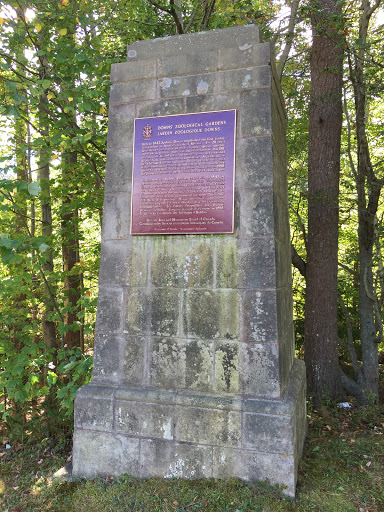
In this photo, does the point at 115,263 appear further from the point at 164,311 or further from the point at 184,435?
the point at 184,435

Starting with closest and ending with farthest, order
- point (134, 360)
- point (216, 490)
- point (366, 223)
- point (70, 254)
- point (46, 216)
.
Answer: point (216, 490)
point (134, 360)
point (46, 216)
point (366, 223)
point (70, 254)

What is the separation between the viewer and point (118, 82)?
3.55 m

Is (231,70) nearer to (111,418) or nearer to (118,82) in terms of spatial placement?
A: (118,82)

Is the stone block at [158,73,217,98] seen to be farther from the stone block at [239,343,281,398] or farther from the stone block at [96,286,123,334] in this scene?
the stone block at [239,343,281,398]

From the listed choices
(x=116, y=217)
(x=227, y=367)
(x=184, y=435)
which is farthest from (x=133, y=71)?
(x=184, y=435)

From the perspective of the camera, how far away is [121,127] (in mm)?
3504

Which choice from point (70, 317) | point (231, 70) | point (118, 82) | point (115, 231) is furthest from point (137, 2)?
point (70, 317)

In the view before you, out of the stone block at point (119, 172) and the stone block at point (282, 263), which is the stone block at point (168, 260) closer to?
the stone block at point (119, 172)

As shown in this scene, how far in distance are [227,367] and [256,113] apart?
2.09 metres

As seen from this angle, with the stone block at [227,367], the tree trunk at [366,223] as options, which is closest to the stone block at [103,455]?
the stone block at [227,367]

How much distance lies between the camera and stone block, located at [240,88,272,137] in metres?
3.10

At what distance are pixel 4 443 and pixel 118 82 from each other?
423cm

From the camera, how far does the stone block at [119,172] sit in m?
3.43

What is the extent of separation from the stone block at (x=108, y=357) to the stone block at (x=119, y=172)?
132cm
